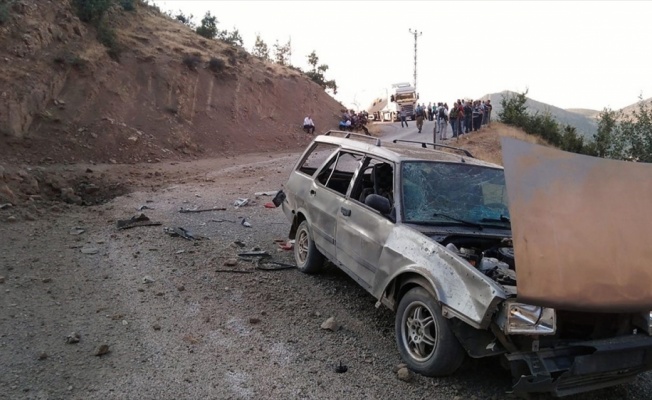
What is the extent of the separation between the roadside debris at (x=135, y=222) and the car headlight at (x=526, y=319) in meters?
6.45

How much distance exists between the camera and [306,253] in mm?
6117

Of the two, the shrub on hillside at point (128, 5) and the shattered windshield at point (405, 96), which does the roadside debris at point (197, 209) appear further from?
the shattered windshield at point (405, 96)

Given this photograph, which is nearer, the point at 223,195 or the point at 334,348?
the point at 334,348

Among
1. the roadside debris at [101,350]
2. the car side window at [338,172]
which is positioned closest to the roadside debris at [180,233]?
the car side window at [338,172]

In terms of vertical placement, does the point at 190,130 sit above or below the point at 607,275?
above

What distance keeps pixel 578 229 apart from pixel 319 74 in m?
42.9

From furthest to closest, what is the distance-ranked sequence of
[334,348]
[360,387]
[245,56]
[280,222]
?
[245,56] < [280,222] < [334,348] < [360,387]

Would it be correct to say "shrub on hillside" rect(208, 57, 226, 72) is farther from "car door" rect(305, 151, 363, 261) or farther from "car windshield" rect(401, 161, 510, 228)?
"car windshield" rect(401, 161, 510, 228)

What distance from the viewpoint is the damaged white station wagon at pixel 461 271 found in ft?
10.5

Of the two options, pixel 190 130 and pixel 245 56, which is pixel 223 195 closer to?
pixel 190 130

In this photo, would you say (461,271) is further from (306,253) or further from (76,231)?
(76,231)

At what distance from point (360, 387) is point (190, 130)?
20.2 m

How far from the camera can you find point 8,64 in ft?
57.3

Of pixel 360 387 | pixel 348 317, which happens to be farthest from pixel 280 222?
pixel 360 387
